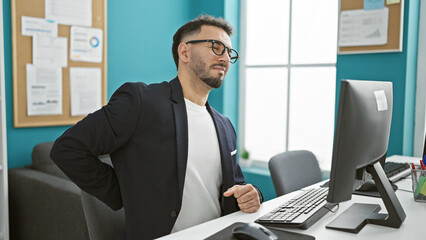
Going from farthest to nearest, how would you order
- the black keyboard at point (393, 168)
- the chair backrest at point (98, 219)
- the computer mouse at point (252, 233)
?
the black keyboard at point (393, 168), the chair backrest at point (98, 219), the computer mouse at point (252, 233)

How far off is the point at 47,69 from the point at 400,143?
2.56m

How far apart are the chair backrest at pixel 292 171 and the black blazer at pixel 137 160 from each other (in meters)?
0.70

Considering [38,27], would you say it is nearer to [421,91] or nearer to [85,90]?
[85,90]

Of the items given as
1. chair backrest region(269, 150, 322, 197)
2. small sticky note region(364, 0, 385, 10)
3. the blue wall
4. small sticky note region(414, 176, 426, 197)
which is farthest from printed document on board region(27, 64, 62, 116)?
small sticky note region(414, 176, 426, 197)

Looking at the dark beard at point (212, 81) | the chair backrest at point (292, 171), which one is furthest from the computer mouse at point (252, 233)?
the chair backrest at point (292, 171)

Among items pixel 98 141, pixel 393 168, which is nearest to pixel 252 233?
pixel 98 141

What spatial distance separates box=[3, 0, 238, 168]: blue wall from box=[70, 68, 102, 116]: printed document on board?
0.50ft

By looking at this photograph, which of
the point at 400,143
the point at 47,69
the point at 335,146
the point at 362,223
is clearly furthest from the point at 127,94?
the point at 400,143

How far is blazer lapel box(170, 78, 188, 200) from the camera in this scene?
58.8 inches

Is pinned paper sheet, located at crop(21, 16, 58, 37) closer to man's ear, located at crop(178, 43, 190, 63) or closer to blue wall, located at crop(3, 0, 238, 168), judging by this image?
blue wall, located at crop(3, 0, 238, 168)

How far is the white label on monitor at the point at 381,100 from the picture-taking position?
4.19ft

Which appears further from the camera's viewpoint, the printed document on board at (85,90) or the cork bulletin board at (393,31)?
the printed document on board at (85,90)

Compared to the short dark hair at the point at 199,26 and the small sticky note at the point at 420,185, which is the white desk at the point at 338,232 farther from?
the short dark hair at the point at 199,26

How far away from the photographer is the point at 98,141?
1401 millimetres
